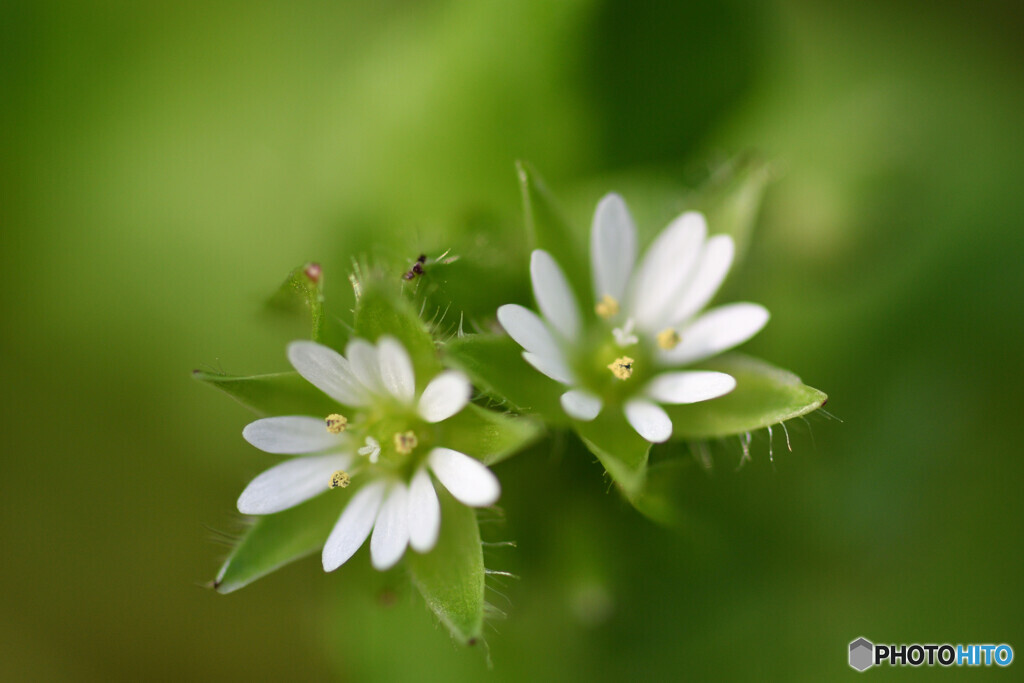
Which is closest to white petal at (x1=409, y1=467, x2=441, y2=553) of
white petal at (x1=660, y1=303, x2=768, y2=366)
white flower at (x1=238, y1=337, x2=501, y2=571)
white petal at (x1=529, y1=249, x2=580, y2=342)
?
white flower at (x1=238, y1=337, x2=501, y2=571)

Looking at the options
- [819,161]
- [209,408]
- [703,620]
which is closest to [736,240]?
[819,161]

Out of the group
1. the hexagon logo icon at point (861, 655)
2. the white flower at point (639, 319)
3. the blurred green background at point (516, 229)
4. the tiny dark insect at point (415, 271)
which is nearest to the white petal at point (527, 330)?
the white flower at point (639, 319)

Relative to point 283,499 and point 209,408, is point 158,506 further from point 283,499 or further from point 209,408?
point 283,499

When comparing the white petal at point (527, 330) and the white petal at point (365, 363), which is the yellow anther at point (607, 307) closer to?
the white petal at point (527, 330)

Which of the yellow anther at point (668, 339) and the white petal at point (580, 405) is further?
the yellow anther at point (668, 339)

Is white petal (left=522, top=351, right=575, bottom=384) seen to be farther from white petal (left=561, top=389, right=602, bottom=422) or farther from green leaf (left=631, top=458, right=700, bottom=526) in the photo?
green leaf (left=631, top=458, right=700, bottom=526)

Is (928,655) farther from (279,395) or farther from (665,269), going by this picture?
(279,395)

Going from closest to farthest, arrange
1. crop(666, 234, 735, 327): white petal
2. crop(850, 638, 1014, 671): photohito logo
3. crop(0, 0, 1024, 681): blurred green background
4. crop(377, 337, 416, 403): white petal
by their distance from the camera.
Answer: crop(377, 337, 416, 403): white petal < crop(666, 234, 735, 327): white petal < crop(0, 0, 1024, 681): blurred green background < crop(850, 638, 1014, 671): photohito logo
